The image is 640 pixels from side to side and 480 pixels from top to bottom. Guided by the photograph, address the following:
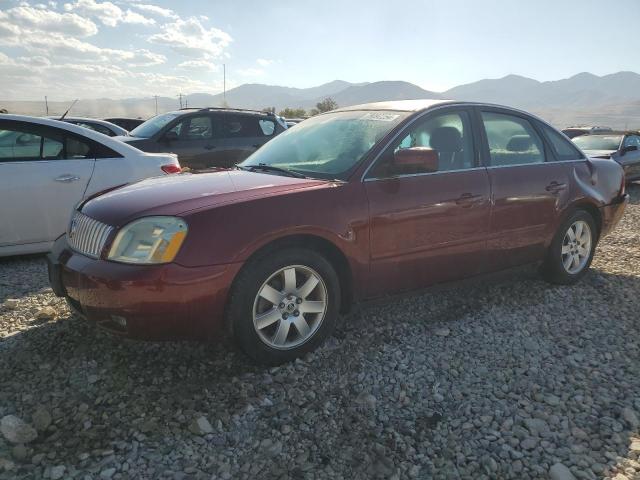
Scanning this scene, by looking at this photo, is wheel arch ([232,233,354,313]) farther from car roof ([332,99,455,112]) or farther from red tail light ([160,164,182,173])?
red tail light ([160,164,182,173])

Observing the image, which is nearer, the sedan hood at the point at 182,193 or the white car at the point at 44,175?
A: the sedan hood at the point at 182,193

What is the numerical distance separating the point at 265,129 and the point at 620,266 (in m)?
6.44

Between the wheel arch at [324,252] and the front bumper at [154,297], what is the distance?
17cm

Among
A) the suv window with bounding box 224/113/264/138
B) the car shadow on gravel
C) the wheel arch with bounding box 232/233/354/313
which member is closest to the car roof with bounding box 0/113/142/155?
the car shadow on gravel

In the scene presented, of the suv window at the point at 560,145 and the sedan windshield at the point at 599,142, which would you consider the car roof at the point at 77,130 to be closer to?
the suv window at the point at 560,145

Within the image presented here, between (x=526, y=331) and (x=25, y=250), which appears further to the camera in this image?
(x=25, y=250)

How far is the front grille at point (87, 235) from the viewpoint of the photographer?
2834mm

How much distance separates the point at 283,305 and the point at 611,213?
366 cm

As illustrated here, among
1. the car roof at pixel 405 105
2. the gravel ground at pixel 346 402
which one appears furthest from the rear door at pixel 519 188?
the gravel ground at pixel 346 402

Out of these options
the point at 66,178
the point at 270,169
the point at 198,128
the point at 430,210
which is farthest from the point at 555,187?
the point at 198,128

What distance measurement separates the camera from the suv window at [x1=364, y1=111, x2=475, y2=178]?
11.5ft

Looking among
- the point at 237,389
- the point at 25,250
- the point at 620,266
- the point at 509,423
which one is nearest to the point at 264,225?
the point at 237,389

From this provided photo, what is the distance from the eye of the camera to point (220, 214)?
9.04ft

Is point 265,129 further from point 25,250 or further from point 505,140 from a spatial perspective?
point 505,140
